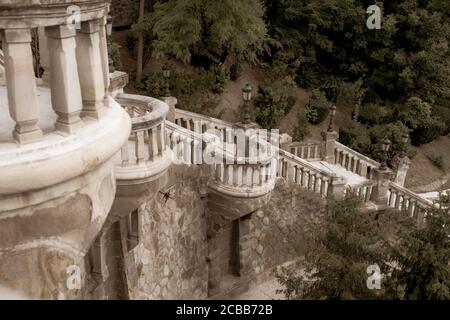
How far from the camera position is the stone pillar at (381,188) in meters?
16.2

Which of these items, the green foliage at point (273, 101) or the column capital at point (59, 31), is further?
the green foliage at point (273, 101)

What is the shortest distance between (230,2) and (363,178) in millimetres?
8127

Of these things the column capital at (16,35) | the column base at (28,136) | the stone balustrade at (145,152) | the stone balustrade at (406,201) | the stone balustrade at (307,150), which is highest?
the column capital at (16,35)

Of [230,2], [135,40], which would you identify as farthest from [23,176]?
[135,40]

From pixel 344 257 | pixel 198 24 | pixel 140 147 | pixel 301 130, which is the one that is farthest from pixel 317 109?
pixel 140 147

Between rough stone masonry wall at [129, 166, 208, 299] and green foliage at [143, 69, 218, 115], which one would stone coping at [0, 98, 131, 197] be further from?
green foliage at [143, 69, 218, 115]

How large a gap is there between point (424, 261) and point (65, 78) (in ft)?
20.2

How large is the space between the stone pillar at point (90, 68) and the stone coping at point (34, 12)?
381 millimetres

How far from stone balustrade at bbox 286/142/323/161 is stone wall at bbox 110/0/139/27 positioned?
1106cm

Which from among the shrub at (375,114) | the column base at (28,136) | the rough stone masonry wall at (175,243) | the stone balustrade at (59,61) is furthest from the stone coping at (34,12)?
the shrub at (375,114)

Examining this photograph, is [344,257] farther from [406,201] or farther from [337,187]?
[406,201]

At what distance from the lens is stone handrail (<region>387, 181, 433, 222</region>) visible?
52.7ft

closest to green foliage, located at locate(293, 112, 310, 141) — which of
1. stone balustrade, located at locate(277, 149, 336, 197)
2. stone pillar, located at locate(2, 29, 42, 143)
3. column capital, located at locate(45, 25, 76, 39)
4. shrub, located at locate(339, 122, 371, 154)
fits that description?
shrub, located at locate(339, 122, 371, 154)

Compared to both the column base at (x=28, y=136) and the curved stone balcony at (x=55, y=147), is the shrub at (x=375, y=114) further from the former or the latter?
the column base at (x=28, y=136)
